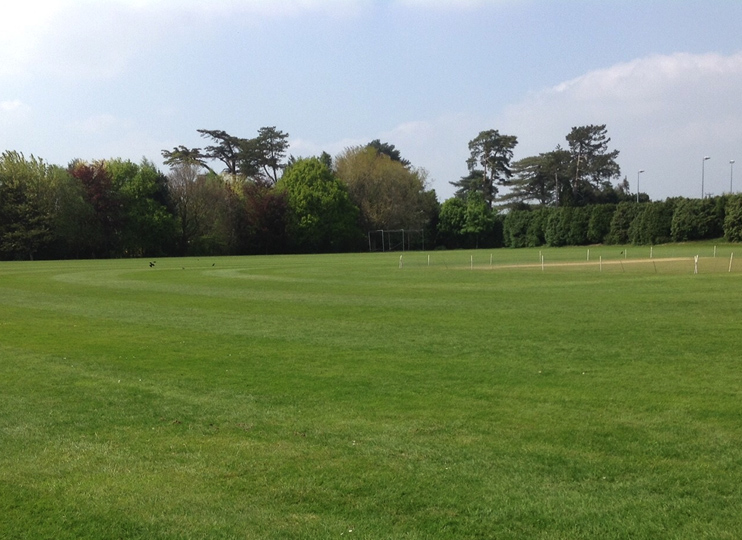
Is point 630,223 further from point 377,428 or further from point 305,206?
point 377,428

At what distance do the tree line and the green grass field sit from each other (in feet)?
215

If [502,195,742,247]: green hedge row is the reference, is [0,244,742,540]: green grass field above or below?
below

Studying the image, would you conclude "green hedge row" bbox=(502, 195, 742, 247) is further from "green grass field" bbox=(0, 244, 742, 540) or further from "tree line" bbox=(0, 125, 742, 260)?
"green grass field" bbox=(0, 244, 742, 540)

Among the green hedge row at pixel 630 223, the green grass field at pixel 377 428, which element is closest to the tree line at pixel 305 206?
the green hedge row at pixel 630 223

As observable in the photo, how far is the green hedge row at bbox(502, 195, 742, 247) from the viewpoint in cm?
7306

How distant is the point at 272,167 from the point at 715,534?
110m

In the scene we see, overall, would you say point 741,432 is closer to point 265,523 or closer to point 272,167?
→ point 265,523

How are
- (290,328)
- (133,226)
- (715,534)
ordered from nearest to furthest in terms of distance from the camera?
(715,534)
(290,328)
(133,226)

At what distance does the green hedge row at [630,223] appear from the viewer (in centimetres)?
7306

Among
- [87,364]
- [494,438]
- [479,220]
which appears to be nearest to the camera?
[494,438]

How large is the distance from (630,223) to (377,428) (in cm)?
8035

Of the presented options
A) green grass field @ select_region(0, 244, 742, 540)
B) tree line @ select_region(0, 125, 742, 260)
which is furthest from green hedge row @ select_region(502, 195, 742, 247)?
green grass field @ select_region(0, 244, 742, 540)

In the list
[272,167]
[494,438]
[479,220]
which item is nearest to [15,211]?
[272,167]

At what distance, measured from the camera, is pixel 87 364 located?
1181 cm
